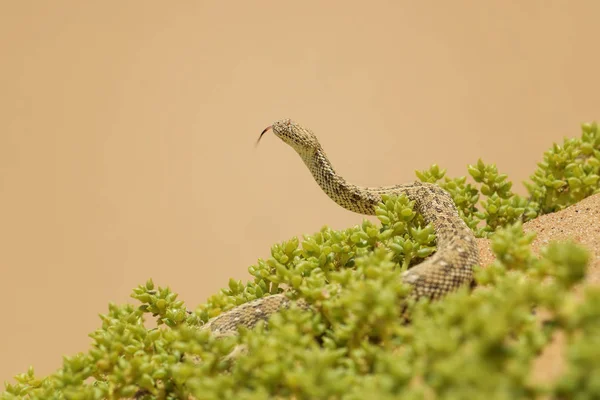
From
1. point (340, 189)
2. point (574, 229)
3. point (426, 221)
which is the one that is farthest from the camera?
point (340, 189)

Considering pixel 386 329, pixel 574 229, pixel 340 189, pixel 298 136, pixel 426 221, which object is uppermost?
pixel 298 136

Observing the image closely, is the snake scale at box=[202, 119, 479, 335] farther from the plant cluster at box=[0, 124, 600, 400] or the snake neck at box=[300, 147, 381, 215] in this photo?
the plant cluster at box=[0, 124, 600, 400]

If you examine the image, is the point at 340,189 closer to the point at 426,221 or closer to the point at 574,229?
the point at 426,221

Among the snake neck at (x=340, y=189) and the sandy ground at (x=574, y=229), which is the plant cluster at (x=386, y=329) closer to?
the sandy ground at (x=574, y=229)

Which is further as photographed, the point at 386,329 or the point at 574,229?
the point at 574,229

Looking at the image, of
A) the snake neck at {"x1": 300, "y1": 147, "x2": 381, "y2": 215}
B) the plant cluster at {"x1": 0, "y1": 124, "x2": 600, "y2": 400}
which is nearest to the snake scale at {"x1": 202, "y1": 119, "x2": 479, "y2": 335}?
the snake neck at {"x1": 300, "y1": 147, "x2": 381, "y2": 215}

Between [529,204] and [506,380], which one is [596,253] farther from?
[506,380]

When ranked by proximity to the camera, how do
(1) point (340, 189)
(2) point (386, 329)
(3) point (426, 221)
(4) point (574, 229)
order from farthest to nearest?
(1) point (340, 189) < (3) point (426, 221) < (4) point (574, 229) < (2) point (386, 329)

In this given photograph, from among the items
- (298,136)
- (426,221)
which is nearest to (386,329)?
(426,221)
